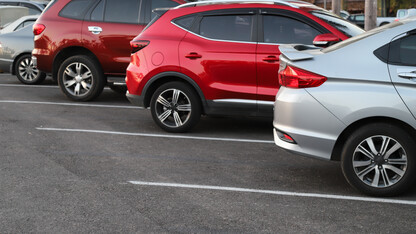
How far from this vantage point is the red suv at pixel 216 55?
9.12m

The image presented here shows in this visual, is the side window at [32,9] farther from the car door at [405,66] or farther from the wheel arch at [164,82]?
the car door at [405,66]

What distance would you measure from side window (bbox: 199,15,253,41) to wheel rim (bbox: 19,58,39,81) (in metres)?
6.79

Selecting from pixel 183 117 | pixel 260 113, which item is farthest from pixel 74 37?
pixel 260 113

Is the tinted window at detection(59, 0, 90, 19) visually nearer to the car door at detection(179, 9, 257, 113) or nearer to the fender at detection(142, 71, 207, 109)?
the fender at detection(142, 71, 207, 109)

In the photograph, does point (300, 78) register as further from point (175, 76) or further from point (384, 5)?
point (384, 5)

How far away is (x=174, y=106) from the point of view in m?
9.65

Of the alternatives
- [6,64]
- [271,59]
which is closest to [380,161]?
[271,59]

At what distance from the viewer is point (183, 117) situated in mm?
10008

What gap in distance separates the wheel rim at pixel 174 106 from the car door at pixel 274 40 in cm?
106

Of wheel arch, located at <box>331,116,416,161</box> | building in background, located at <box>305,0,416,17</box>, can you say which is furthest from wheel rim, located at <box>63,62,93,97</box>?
building in background, located at <box>305,0,416,17</box>

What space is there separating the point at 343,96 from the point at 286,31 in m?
2.97

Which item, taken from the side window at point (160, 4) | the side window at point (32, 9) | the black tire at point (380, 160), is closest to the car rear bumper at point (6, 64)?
the side window at point (160, 4)

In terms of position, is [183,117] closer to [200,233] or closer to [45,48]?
[45,48]

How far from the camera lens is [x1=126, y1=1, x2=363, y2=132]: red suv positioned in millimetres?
9117
